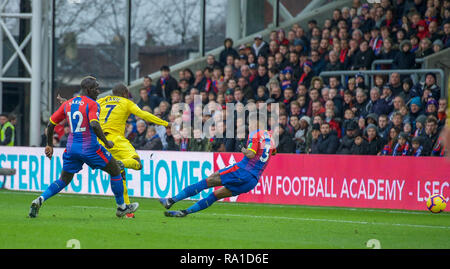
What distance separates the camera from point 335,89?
1978 centimetres

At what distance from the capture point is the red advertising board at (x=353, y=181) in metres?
16.6

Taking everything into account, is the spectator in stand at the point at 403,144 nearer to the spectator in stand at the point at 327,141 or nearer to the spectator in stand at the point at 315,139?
the spectator in stand at the point at 327,141

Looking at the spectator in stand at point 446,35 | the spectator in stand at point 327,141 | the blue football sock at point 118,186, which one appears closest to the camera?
the blue football sock at point 118,186

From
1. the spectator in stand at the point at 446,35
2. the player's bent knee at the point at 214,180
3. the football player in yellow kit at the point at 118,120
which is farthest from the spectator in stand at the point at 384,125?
the football player in yellow kit at the point at 118,120

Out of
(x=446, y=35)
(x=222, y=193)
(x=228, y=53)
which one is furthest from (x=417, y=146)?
(x=228, y=53)

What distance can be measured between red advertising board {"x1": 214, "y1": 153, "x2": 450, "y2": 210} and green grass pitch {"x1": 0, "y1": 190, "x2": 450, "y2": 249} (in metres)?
0.52

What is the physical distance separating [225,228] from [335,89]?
8162 millimetres

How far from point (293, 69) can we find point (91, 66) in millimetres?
15497

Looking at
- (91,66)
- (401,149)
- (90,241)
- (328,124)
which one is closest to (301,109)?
(328,124)

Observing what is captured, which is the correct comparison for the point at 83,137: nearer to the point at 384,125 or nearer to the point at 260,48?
the point at 384,125

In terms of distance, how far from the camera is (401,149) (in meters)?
17.6

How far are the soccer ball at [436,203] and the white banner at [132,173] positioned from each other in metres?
5.41

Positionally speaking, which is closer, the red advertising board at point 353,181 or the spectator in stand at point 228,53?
the red advertising board at point 353,181

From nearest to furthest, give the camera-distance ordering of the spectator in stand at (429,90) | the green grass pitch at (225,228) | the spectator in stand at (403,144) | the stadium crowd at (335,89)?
the green grass pitch at (225,228) < the spectator in stand at (403,144) < the stadium crowd at (335,89) < the spectator in stand at (429,90)
